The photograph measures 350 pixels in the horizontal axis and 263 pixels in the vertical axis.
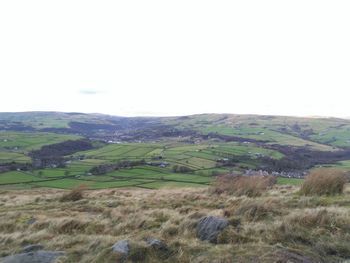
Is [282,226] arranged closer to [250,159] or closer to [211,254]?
[211,254]

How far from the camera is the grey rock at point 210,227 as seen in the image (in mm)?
9352

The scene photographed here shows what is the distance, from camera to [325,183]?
579 inches

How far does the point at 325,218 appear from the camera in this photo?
9.46m

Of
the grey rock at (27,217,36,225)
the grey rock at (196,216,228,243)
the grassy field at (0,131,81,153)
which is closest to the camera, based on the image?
the grey rock at (196,216,228,243)

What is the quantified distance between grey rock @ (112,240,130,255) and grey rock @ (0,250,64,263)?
1500 millimetres

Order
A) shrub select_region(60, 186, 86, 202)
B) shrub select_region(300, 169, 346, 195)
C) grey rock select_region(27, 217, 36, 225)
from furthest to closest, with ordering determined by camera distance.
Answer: shrub select_region(60, 186, 86, 202)
shrub select_region(300, 169, 346, 195)
grey rock select_region(27, 217, 36, 225)

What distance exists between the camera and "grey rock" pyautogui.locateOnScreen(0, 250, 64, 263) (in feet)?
27.9

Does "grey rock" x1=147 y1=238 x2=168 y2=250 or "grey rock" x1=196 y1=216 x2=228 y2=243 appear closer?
"grey rock" x1=147 y1=238 x2=168 y2=250

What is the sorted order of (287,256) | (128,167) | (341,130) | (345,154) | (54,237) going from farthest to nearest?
(341,130)
(345,154)
(128,167)
(54,237)
(287,256)

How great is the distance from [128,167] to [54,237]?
5506 centimetres

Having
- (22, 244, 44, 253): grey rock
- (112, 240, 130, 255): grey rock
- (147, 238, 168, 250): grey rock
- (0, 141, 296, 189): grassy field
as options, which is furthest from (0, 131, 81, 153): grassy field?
(147, 238, 168, 250): grey rock

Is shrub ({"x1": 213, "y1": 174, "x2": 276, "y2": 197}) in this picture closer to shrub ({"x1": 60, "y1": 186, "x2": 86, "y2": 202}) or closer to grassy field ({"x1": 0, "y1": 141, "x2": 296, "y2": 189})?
shrub ({"x1": 60, "y1": 186, "x2": 86, "y2": 202})

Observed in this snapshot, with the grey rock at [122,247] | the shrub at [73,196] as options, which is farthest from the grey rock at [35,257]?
the shrub at [73,196]

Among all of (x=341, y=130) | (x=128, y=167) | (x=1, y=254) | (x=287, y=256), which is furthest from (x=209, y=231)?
(x=341, y=130)
